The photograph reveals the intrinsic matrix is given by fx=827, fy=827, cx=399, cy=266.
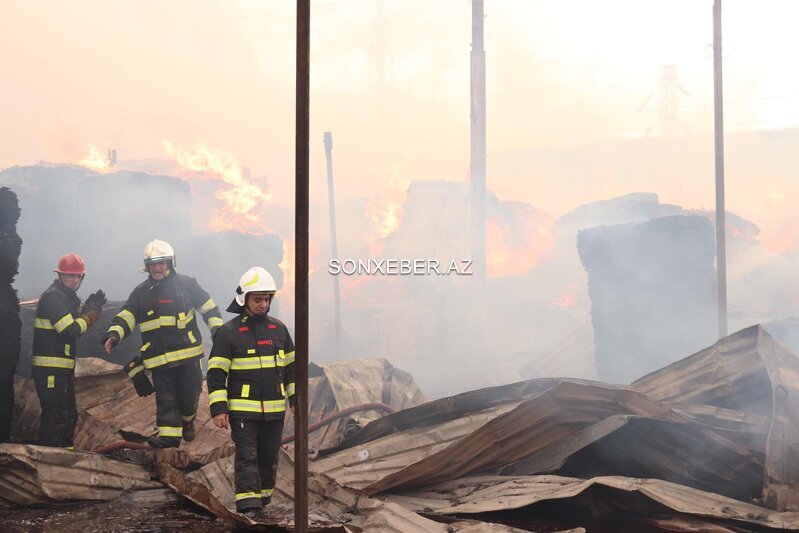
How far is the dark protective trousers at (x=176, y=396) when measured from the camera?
865 cm

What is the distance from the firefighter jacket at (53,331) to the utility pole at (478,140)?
15.6 m

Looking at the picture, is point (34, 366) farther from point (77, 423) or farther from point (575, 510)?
point (575, 510)

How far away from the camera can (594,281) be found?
20.3 m

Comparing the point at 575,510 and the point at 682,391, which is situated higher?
the point at 682,391

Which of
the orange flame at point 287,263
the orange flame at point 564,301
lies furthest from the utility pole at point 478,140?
the orange flame at point 564,301

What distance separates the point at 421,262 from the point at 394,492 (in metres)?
23.0

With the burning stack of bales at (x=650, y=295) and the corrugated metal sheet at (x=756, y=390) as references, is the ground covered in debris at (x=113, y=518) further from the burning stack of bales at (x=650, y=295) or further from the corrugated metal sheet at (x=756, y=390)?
the burning stack of bales at (x=650, y=295)

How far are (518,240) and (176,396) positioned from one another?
25.9 metres

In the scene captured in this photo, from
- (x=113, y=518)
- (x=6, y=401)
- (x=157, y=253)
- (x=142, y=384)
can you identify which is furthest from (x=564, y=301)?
(x=113, y=518)

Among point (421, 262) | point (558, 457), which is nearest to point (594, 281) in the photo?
point (421, 262)

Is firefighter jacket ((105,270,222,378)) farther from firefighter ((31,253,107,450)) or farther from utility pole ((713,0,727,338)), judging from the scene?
utility pole ((713,0,727,338))

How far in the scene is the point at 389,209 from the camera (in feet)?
94.7

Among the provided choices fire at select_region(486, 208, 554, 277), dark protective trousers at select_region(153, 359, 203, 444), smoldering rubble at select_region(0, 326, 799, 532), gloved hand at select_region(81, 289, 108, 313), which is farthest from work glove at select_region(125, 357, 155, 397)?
fire at select_region(486, 208, 554, 277)

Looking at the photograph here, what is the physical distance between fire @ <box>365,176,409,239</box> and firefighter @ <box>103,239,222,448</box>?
64.3 ft
